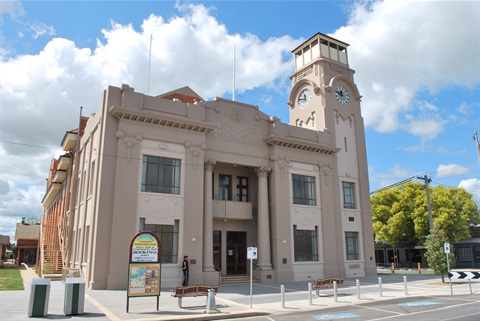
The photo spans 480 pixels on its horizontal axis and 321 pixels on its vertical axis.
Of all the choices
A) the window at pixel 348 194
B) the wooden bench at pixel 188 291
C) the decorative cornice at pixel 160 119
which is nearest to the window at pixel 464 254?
the window at pixel 348 194

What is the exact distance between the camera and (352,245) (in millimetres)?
31797

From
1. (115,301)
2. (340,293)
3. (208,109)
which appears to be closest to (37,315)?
(115,301)

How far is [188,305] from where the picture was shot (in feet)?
51.2

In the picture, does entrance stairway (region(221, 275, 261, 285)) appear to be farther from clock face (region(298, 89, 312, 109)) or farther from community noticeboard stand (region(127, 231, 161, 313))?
clock face (region(298, 89, 312, 109))

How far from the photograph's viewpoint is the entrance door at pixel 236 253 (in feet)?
93.4

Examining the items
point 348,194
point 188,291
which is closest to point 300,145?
point 348,194

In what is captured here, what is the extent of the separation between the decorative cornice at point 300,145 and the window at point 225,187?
4230mm

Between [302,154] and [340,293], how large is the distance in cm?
1248

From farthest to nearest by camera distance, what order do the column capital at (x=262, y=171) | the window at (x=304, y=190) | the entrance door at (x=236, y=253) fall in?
the window at (x=304, y=190)
the entrance door at (x=236, y=253)
the column capital at (x=262, y=171)

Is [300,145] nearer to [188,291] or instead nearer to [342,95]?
[342,95]

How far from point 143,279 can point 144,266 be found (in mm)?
464

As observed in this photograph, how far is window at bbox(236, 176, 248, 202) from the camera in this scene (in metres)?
29.8

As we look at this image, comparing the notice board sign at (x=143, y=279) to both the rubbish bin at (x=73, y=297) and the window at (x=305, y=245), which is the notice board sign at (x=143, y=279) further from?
the window at (x=305, y=245)

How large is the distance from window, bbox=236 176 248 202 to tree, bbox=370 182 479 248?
85.5ft
